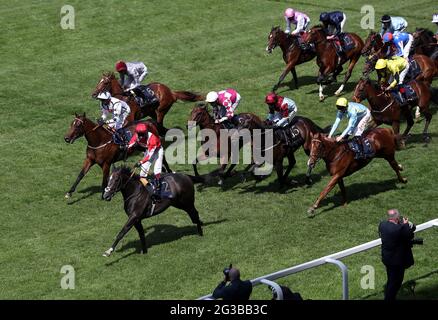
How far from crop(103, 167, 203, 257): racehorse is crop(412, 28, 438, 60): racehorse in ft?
32.3

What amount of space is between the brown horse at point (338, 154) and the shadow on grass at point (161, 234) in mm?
2140

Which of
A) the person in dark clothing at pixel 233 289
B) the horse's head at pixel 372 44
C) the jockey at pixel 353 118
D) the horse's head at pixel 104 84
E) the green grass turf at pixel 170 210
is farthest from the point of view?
the horse's head at pixel 372 44

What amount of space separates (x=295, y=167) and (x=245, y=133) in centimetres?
179

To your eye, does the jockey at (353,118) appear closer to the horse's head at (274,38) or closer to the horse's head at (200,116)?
the horse's head at (200,116)

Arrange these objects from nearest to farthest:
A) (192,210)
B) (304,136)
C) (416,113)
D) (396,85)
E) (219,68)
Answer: (192,210) < (304,136) < (396,85) < (416,113) < (219,68)

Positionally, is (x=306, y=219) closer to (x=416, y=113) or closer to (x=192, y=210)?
(x=192, y=210)

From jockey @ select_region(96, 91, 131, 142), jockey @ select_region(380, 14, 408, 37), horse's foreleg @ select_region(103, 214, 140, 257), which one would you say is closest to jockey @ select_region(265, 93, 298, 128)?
jockey @ select_region(96, 91, 131, 142)

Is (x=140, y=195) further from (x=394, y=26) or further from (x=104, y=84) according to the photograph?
(x=394, y=26)

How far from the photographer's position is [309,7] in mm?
31781

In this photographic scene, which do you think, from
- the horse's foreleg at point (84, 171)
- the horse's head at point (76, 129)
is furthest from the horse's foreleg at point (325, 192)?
the horse's head at point (76, 129)

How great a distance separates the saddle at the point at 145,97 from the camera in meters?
21.0

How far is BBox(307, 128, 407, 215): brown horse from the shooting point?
653 inches

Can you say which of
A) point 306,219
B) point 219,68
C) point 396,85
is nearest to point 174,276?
point 306,219

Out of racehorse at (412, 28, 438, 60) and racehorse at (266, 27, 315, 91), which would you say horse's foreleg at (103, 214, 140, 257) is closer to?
racehorse at (266, 27, 315, 91)
